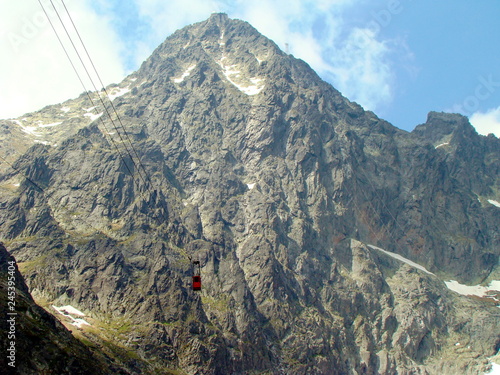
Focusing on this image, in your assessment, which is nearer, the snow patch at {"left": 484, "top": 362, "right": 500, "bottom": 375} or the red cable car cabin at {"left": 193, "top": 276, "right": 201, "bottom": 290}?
the red cable car cabin at {"left": 193, "top": 276, "right": 201, "bottom": 290}

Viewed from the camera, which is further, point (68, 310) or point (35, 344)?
point (68, 310)

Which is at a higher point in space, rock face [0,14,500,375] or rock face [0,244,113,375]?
rock face [0,14,500,375]

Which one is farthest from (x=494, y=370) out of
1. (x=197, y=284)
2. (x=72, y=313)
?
(x=197, y=284)

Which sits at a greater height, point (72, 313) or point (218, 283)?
point (218, 283)

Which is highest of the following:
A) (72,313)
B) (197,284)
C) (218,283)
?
(197,284)

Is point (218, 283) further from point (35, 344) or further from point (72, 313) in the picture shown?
point (35, 344)

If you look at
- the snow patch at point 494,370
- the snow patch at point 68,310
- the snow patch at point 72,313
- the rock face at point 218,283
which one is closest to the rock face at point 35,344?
the rock face at point 218,283

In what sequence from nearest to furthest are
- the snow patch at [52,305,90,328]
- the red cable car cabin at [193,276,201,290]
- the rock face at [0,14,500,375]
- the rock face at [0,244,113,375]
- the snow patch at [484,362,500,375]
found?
the red cable car cabin at [193,276,201,290] → the rock face at [0,244,113,375] → the snow patch at [52,305,90,328] → the rock face at [0,14,500,375] → the snow patch at [484,362,500,375]

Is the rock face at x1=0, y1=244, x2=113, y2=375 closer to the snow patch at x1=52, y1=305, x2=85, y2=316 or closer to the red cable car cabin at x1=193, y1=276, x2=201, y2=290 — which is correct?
the red cable car cabin at x1=193, y1=276, x2=201, y2=290

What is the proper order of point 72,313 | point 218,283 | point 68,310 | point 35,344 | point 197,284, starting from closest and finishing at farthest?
point 197,284 → point 35,344 → point 72,313 → point 68,310 → point 218,283

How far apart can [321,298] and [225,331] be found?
4534cm

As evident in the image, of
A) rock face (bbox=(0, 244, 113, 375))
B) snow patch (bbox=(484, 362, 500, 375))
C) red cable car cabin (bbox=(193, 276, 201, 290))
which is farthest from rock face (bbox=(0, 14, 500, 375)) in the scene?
red cable car cabin (bbox=(193, 276, 201, 290))

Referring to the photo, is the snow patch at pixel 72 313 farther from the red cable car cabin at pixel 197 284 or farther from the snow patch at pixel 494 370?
the snow patch at pixel 494 370

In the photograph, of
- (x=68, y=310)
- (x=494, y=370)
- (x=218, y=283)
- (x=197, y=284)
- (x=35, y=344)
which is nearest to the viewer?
(x=197, y=284)
